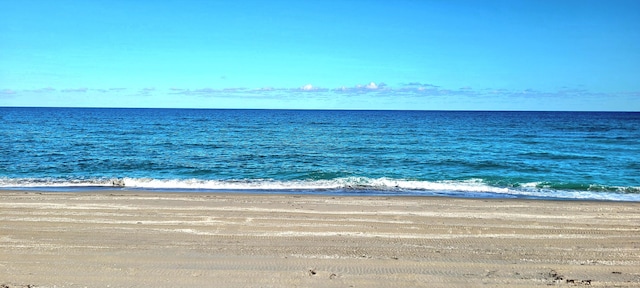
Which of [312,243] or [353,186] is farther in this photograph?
[353,186]

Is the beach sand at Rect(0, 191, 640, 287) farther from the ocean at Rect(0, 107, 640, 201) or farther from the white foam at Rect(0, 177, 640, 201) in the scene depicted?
the ocean at Rect(0, 107, 640, 201)

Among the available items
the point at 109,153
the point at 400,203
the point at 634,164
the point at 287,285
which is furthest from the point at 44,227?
the point at 634,164

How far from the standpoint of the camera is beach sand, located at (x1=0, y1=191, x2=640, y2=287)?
647 cm

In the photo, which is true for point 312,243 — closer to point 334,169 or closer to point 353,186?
point 353,186

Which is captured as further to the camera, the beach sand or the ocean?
the ocean

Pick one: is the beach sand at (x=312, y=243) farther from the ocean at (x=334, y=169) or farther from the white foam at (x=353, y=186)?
the ocean at (x=334, y=169)

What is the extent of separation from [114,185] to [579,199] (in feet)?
53.1

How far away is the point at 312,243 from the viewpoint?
8.25m

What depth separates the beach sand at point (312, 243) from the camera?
255 inches

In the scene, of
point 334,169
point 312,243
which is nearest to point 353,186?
point 334,169

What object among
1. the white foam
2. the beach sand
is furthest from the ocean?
the beach sand

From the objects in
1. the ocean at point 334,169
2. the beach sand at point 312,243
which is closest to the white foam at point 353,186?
the ocean at point 334,169

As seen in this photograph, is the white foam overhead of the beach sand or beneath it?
beneath

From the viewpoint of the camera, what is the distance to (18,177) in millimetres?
18219
